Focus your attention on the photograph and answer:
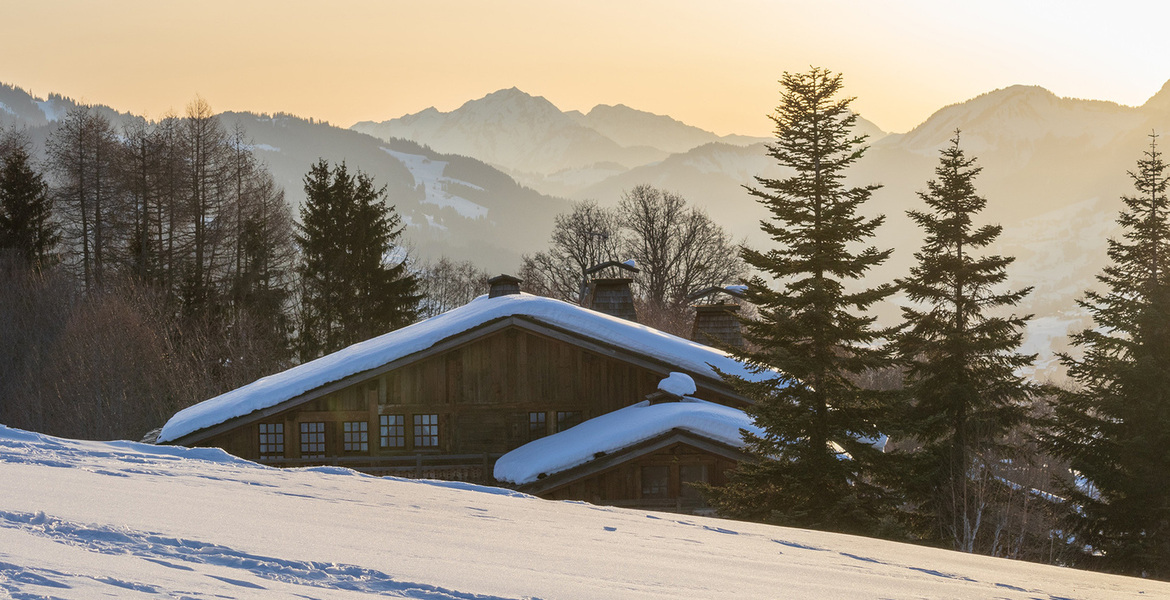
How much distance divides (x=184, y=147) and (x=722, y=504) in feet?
146

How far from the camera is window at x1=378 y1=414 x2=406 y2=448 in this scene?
2288cm

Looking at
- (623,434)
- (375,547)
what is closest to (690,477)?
(623,434)

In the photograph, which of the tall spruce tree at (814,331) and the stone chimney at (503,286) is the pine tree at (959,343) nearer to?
the tall spruce tree at (814,331)

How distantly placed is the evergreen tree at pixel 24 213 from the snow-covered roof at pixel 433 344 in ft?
106

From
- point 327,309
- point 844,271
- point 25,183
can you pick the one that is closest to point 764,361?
point 844,271

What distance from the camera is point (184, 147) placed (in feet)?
169

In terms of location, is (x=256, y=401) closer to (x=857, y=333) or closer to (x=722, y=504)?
(x=722, y=504)

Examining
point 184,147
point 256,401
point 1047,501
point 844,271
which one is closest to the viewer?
point 844,271

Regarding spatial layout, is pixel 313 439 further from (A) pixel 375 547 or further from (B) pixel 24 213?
(B) pixel 24 213

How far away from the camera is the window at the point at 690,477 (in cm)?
2092

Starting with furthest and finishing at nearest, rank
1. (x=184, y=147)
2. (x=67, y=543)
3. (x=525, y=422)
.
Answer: (x=184, y=147), (x=525, y=422), (x=67, y=543)

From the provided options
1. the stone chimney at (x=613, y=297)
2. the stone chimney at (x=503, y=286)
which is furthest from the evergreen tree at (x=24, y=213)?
the stone chimney at (x=613, y=297)

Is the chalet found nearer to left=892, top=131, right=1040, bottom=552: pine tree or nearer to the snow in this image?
the snow

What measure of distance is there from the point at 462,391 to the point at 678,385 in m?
5.63
